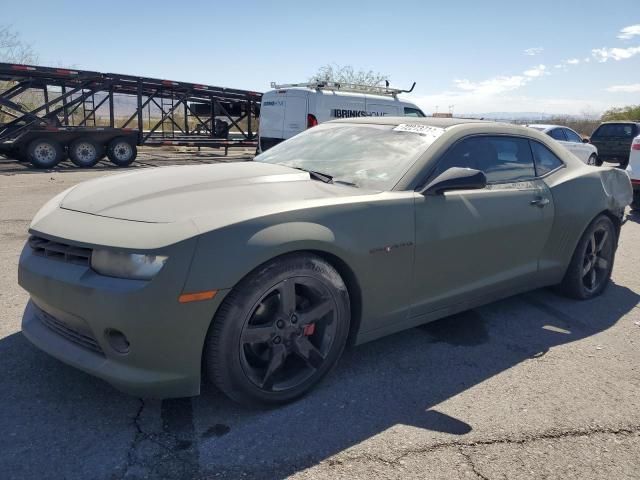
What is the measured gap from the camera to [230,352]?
96.3 inches

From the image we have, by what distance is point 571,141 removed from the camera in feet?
50.9

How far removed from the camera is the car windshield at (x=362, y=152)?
10.7 ft

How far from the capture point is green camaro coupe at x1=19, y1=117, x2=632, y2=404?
231cm

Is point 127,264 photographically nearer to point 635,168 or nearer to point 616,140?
point 635,168

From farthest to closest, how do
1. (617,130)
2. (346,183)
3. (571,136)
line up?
1. (617,130)
2. (571,136)
3. (346,183)

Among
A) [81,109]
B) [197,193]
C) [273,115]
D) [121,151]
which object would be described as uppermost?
[81,109]

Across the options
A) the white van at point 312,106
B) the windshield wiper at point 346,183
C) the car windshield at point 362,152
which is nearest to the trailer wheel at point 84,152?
the white van at point 312,106

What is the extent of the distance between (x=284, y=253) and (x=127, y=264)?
28.1 inches

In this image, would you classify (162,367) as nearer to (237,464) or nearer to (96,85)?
(237,464)

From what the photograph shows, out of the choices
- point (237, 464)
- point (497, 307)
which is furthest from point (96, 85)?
point (237, 464)

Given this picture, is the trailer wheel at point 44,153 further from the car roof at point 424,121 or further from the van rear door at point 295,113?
the car roof at point 424,121

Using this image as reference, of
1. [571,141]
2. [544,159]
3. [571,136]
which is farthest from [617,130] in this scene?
[544,159]

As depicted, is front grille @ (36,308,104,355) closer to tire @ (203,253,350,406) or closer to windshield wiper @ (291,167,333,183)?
tire @ (203,253,350,406)

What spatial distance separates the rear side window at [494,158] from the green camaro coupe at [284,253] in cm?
1
